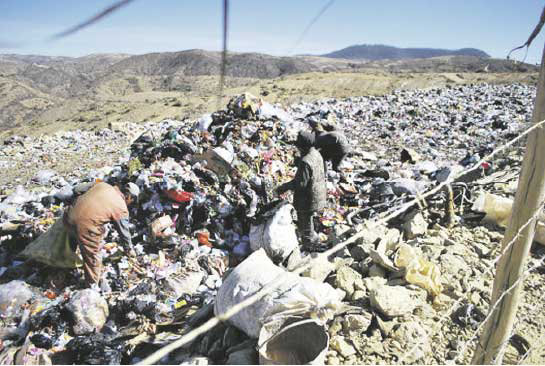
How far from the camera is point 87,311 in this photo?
119 inches

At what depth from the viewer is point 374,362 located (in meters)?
2.14

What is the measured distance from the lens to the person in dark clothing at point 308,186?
3.63 m

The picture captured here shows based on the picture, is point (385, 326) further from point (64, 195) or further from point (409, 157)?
point (409, 157)

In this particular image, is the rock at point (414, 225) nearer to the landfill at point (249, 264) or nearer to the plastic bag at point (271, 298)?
the landfill at point (249, 264)

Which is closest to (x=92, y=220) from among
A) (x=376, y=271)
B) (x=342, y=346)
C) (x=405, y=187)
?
(x=342, y=346)

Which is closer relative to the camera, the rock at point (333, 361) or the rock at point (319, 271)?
the rock at point (333, 361)

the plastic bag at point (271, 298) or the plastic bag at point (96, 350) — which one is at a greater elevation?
the plastic bag at point (271, 298)

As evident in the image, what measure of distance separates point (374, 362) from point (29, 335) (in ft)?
9.26

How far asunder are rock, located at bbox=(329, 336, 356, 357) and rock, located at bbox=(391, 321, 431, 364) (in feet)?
0.98

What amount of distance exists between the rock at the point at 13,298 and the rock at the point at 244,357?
2446 millimetres

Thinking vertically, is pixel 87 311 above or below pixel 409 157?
below

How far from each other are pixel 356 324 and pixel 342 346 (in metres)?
0.20

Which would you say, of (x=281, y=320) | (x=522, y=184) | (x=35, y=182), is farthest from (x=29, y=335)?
(x=35, y=182)

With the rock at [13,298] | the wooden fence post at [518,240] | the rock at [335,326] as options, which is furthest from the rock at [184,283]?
the wooden fence post at [518,240]
